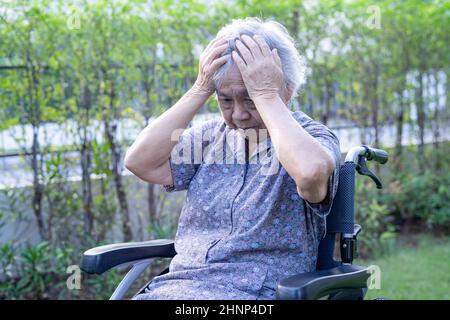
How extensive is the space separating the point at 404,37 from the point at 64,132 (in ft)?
10.8

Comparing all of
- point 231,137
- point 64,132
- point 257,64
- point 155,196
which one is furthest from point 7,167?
point 257,64

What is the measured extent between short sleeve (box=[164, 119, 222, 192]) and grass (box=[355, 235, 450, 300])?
2265 mm

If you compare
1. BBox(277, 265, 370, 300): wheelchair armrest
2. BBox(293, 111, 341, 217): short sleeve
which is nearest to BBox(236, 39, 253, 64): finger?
BBox(293, 111, 341, 217): short sleeve

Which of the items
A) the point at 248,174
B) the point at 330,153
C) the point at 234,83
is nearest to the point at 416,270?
the point at 248,174

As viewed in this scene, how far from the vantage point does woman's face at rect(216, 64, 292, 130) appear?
239 cm

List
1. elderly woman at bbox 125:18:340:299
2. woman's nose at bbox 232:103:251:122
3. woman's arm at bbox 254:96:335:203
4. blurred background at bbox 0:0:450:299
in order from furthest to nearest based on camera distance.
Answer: blurred background at bbox 0:0:450:299, woman's nose at bbox 232:103:251:122, elderly woman at bbox 125:18:340:299, woman's arm at bbox 254:96:335:203

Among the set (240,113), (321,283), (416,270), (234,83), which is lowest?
(416,270)

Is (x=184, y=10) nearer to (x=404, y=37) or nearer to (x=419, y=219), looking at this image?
(x=404, y=37)

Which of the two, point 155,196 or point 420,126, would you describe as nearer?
point 155,196

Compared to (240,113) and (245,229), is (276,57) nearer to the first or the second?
(240,113)

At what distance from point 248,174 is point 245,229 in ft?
0.73

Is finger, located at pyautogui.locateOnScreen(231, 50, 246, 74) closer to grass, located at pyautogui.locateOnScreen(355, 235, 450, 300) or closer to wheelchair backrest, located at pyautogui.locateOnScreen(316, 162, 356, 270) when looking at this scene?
wheelchair backrest, located at pyautogui.locateOnScreen(316, 162, 356, 270)

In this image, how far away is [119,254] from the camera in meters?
2.58

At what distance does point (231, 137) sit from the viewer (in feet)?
8.77
